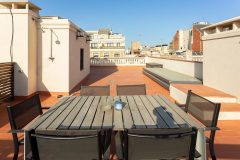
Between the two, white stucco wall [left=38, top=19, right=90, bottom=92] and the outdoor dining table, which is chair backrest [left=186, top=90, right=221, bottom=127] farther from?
white stucco wall [left=38, top=19, right=90, bottom=92]

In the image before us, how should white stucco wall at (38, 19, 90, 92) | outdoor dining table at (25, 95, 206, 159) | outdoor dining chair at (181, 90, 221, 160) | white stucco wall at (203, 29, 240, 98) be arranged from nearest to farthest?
outdoor dining table at (25, 95, 206, 159) → outdoor dining chair at (181, 90, 221, 160) → white stucco wall at (203, 29, 240, 98) → white stucco wall at (38, 19, 90, 92)

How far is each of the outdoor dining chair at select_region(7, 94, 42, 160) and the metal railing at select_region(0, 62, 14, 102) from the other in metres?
3.97

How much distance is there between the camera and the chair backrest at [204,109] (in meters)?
2.87

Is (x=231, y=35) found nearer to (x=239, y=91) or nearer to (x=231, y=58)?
(x=231, y=58)

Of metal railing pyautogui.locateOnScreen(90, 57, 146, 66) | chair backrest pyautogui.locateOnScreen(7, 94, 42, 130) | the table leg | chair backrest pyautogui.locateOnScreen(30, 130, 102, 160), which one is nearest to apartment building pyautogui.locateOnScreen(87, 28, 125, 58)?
metal railing pyautogui.locateOnScreen(90, 57, 146, 66)

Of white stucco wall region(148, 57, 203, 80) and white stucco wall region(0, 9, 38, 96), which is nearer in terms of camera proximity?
white stucco wall region(0, 9, 38, 96)

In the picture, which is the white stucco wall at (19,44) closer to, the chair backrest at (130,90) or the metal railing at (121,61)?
the chair backrest at (130,90)

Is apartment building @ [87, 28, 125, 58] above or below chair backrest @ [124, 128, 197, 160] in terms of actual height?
above

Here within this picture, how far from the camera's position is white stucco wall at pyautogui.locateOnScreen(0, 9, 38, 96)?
7586 millimetres

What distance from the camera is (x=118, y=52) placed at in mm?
50656

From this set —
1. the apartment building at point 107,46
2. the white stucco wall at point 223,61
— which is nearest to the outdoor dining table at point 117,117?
the white stucco wall at point 223,61

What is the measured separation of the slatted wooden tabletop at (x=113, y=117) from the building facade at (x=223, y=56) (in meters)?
3.67

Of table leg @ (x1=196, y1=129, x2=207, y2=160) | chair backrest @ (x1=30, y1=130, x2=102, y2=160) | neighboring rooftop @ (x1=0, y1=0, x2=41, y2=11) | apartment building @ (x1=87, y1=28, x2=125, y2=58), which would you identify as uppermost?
apartment building @ (x1=87, y1=28, x2=125, y2=58)

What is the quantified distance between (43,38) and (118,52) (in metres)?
42.6
